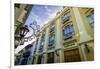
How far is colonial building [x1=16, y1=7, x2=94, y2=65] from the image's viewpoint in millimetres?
1690

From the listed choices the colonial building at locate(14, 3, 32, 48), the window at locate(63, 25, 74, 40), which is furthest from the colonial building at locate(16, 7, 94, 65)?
the colonial building at locate(14, 3, 32, 48)

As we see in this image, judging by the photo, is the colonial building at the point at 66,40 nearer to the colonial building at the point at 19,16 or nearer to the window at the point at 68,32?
the window at the point at 68,32

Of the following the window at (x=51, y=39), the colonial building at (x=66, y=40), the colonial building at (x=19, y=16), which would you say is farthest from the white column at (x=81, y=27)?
the colonial building at (x=19, y=16)

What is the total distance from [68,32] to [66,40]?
0.08 m

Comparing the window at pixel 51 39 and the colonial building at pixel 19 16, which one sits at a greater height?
the colonial building at pixel 19 16

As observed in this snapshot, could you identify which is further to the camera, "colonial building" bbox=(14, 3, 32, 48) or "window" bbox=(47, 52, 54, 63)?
"window" bbox=(47, 52, 54, 63)

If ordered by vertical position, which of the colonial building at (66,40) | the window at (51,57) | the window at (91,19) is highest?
the window at (91,19)

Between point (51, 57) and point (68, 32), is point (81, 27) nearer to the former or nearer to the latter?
point (68, 32)

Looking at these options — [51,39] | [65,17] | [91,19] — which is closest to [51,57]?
[51,39]

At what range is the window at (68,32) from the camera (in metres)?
1.75

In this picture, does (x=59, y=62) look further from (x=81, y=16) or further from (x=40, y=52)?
(x=81, y=16)

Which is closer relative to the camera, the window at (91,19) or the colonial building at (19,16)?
the colonial building at (19,16)

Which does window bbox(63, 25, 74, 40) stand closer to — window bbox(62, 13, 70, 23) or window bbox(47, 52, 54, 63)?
window bbox(62, 13, 70, 23)

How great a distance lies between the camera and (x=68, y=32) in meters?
1.76
